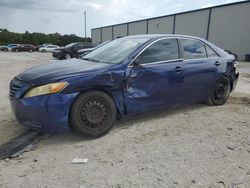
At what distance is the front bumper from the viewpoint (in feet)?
12.5

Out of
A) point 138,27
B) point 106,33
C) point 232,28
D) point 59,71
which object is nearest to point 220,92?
point 59,71

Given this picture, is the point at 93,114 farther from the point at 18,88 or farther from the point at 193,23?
the point at 193,23

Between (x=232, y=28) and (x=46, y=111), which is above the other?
(x=232, y=28)

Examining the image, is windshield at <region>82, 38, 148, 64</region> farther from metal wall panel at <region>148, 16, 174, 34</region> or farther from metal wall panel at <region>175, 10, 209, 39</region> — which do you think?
metal wall panel at <region>148, 16, 174, 34</region>

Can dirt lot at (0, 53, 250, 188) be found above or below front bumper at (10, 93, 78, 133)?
below

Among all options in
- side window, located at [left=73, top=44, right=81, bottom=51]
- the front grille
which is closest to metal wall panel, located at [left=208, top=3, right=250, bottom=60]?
side window, located at [left=73, top=44, right=81, bottom=51]

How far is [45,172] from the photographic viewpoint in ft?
10.6

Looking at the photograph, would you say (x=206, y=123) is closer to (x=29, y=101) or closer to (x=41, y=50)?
(x=29, y=101)

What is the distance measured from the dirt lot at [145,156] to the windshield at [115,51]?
112cm

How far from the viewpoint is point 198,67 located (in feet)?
17.7

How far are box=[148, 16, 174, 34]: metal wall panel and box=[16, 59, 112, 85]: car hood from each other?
2897 cm

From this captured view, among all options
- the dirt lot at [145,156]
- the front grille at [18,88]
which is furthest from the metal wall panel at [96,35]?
the front grille at [18,88]

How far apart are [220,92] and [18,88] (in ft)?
13.4

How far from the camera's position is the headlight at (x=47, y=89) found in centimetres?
383
